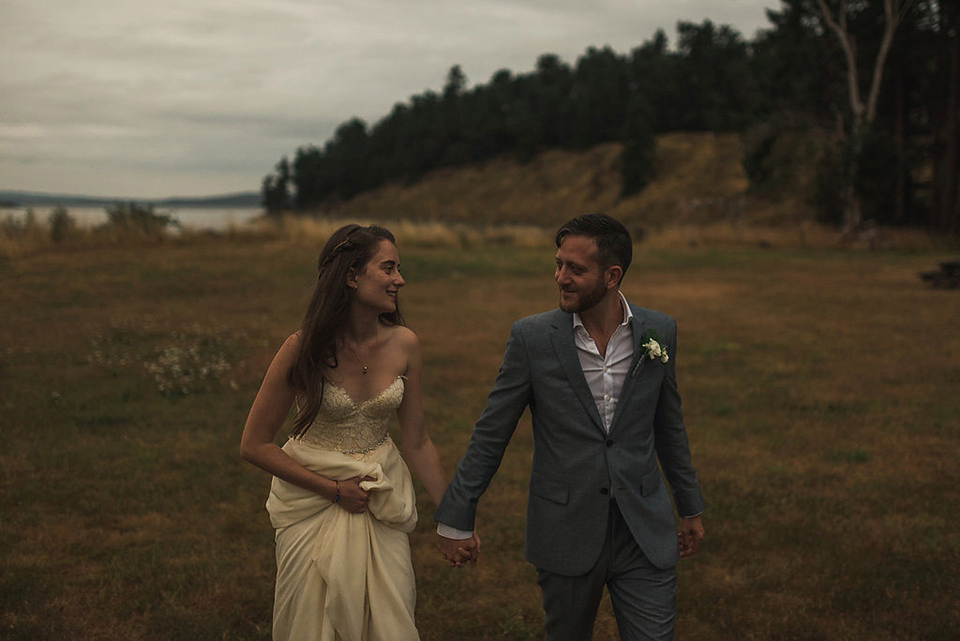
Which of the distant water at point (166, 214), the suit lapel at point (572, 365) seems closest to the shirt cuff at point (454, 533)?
the suit lapel at point (572, 365)

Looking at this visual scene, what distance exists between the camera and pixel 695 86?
90.8m

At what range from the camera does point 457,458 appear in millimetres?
8664

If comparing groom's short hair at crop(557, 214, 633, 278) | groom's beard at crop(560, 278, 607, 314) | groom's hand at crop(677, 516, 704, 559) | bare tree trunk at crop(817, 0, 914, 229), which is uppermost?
bare tree trunk at crop(817, 0, 914, 229)

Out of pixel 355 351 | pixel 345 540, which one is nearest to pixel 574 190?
pixel 355 351

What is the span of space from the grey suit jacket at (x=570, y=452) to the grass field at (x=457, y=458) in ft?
5.02

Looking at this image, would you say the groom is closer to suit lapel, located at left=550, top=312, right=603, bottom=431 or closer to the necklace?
suit lapel, located at left=550, top=312, right=603, bottom=431

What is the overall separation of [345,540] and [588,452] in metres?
1.02

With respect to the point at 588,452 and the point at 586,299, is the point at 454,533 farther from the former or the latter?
the point at 586,299

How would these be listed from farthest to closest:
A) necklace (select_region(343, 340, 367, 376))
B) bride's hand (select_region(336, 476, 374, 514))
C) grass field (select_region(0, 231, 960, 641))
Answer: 1. grass field (select_region(0, 231, 960, 641))
2. necklace (select_region(343, 340, 367, 376))
3. bride's hand (select_region(336, 476, 374, 514))

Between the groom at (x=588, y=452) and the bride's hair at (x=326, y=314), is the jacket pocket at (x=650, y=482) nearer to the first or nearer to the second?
the groom at (x=588, y=452)

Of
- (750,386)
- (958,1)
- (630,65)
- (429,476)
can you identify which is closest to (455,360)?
(750,386)

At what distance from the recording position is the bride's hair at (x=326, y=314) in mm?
3557

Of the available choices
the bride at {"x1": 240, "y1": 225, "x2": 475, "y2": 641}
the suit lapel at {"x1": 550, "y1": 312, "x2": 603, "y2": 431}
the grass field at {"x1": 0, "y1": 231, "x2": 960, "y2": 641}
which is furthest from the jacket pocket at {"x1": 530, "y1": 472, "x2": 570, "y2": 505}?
the grass field at {"x1": 0, "y1": 231, "x2": 960, "y2": 641}

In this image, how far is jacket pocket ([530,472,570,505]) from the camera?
11.4 feet
